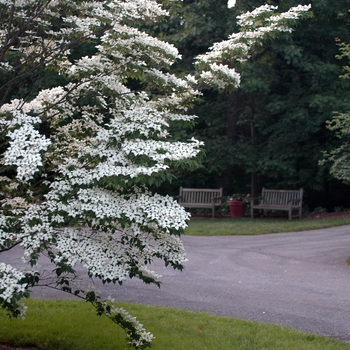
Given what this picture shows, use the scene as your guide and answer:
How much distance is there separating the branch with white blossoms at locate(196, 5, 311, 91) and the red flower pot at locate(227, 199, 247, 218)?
43.5 ft

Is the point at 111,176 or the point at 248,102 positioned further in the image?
the point at 248,102

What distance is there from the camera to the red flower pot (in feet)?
62.6

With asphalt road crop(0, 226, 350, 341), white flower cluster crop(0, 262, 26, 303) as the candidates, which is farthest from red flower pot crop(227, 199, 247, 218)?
white flower cluster crop(0, 262, 26, 303)

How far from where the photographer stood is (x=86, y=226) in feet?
16.5

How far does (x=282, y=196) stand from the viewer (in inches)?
741

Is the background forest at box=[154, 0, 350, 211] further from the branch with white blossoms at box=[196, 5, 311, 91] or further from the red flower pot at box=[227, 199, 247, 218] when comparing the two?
the branch with white blossoms at box=[196, 5, 311, 91]

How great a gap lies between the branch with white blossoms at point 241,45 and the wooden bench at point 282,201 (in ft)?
40.4

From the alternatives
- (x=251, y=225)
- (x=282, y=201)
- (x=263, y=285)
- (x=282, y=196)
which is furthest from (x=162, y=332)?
(x=282, y=196)

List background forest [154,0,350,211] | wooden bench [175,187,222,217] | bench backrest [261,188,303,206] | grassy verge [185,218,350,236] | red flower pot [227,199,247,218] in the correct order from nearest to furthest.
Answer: grassy verge [185,218,350,236], background forest [154,0,350,211], bench backrest [261,188,303,206], red flower pot [227,199,247,218], wooden bench [175,187,222,217]

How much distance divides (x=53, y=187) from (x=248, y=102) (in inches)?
631

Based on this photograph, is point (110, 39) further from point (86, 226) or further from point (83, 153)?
point (86, 226)

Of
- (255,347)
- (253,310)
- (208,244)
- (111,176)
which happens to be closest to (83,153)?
(111,176)

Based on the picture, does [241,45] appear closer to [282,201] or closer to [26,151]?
[26,151]

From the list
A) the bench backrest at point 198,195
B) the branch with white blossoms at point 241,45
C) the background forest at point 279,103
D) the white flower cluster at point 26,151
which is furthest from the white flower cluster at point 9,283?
the bench backrest at point 198,195
